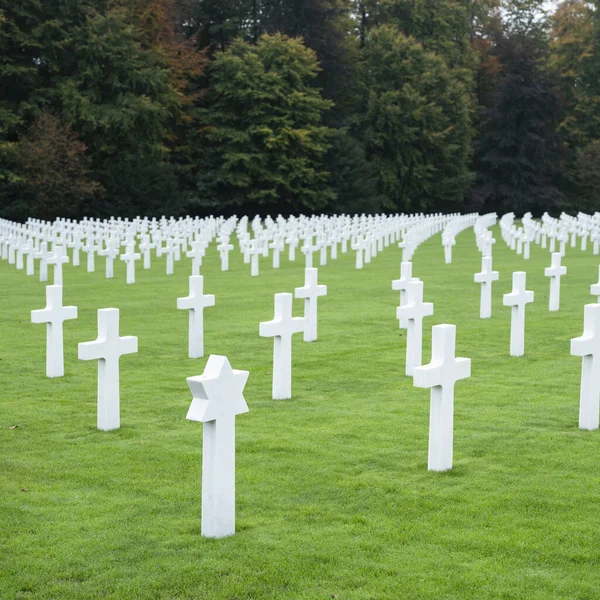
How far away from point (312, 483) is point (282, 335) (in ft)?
8.81

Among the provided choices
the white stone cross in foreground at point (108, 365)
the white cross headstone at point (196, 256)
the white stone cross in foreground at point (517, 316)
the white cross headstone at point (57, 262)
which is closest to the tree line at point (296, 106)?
the white cross headstone at point (196, 256)

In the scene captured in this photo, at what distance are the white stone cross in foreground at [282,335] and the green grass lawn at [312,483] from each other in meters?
0.18

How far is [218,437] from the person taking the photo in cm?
565

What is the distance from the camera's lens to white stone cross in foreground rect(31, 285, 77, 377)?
10.3 meters

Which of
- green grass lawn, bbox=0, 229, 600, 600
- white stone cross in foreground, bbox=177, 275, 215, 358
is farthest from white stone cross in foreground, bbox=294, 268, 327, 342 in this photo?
white stone cross in foreground, bbox=177, 275, 215, 358

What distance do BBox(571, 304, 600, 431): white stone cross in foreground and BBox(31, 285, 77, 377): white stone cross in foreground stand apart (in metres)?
4.87

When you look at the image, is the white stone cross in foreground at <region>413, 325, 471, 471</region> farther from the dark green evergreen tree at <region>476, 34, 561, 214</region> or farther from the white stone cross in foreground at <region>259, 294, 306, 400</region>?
the dark green evergreen tree at <region>476, 34, 561, 214</region>

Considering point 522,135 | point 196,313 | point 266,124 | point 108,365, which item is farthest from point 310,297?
point 522,135

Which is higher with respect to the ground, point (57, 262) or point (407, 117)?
point (407, 117)

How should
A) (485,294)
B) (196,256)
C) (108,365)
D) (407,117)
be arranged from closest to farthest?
(108,365) → (485,294) → (196,256) → (407,117)

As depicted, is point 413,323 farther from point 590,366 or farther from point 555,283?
point 555,283

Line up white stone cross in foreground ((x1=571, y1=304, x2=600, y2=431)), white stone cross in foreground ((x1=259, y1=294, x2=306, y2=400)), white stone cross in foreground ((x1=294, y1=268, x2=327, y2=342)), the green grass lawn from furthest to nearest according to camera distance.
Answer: white stone cross in foreground ((x1=294, y1=268, x2=327, y2=342)) < white stone cross in foreground ((x1=259, y1=294, x2=306, y2=400)) < white stone cross in foreground ((x1=571, y1=304, x2=600, y2=431)) < the green grass lawn

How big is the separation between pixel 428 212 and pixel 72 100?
27731 millimetres

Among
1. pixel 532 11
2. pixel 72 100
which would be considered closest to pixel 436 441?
pixel 72 100
